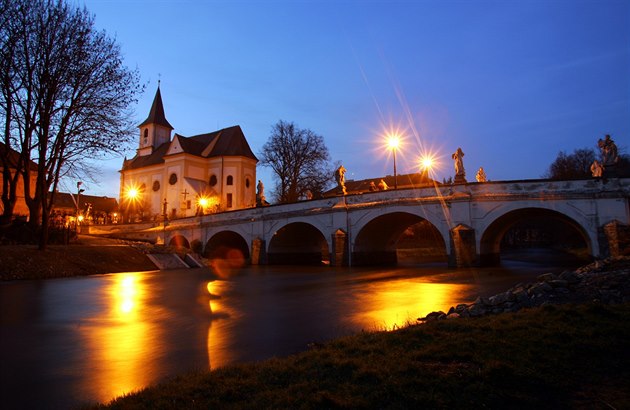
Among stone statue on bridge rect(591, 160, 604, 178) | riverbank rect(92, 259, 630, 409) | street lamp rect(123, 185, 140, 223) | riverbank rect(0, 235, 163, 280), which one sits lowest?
riverbank rect(92, 259, 630, 409)

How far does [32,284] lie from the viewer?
1491 cm

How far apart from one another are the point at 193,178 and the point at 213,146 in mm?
7300

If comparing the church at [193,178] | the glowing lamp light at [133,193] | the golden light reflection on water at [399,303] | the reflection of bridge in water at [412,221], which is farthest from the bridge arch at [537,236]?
the glowing lamp light at [133,193]

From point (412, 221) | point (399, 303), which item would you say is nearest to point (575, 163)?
point (412, 221)

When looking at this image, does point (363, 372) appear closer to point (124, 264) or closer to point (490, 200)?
point (490, 200)

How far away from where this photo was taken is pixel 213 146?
62.7 meters

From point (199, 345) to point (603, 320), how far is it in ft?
18.8

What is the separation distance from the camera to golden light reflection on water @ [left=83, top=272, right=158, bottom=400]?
458cm

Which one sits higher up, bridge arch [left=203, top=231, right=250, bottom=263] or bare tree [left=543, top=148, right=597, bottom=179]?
bare tree [left=543, top=148, right=597, bottom=179]

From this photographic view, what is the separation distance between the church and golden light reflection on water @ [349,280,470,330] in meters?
42.4

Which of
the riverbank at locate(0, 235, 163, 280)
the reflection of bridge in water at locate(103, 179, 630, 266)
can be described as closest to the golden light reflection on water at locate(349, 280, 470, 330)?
the reflection of bridge in water at locate(103, 179, 630, 266)

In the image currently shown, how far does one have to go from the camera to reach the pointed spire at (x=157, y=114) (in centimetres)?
7019

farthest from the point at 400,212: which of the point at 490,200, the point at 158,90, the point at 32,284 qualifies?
the point at 158,90

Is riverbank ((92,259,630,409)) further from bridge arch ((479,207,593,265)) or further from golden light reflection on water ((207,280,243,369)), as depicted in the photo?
bridge arch ((479,207,593,265))
